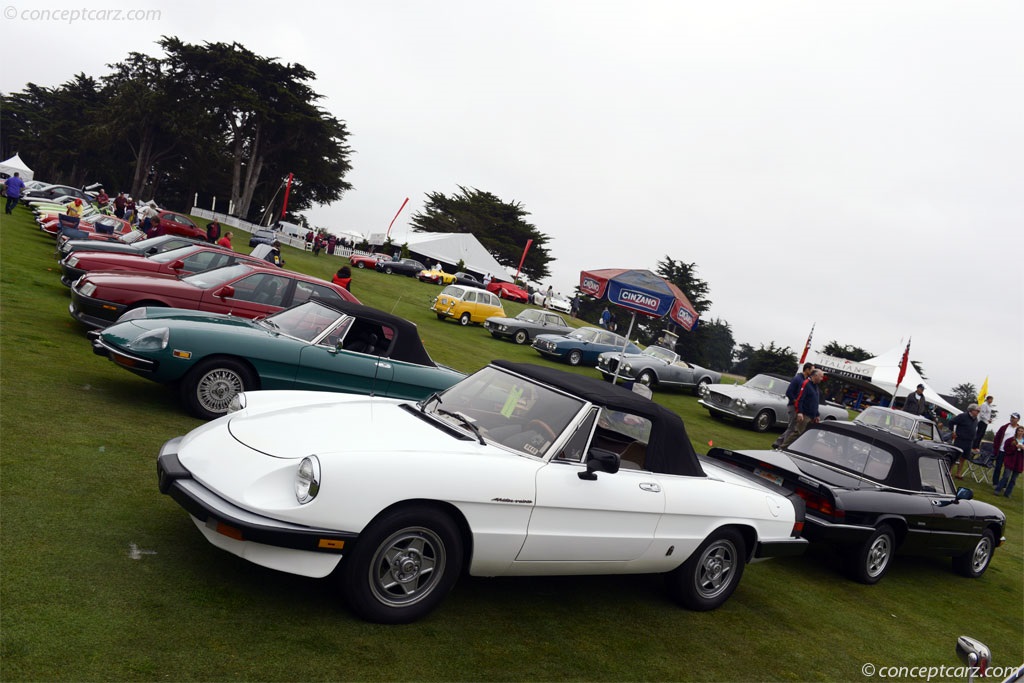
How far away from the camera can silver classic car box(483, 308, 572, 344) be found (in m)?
24.4

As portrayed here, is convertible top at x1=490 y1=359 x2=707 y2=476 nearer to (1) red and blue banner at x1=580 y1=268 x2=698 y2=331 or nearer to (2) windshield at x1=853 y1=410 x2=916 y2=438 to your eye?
(1) red and blue banner at x1=580 y1=268 x2=698 y2=331

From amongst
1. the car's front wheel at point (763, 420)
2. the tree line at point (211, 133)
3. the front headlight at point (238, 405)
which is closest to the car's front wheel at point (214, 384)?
the front headlight at point (238, 405)

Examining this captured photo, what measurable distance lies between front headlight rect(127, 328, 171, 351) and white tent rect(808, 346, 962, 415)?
32668 mm

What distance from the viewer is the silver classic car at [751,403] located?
59.4ft

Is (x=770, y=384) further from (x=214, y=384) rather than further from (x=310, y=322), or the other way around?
(x=214, y=384)

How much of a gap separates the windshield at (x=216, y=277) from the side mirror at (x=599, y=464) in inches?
258

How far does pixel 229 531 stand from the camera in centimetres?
353

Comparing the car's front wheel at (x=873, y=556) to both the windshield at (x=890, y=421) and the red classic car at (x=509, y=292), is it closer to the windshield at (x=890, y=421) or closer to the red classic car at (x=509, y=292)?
the windshield at (x=890, y=421)

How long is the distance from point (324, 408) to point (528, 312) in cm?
2085

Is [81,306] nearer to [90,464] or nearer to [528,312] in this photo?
[90,464]

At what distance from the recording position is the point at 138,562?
3898 millimetres

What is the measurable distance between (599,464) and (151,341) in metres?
4.59

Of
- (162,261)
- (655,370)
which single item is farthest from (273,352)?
(655,370)

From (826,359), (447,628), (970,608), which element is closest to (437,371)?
(447,628)
